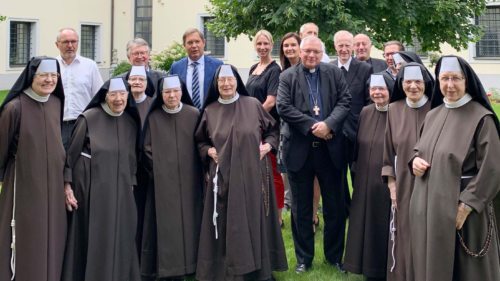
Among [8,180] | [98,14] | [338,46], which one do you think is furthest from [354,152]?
[98,14]

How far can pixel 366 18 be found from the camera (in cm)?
1372

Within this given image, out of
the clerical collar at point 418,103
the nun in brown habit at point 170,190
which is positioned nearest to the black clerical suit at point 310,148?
the clerical collar at point 418,103

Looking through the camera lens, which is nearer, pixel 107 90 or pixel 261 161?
pixel 107 90

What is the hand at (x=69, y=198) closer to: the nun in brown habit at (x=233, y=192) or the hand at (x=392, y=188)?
the nun in brown habit at (x=233, y=192)

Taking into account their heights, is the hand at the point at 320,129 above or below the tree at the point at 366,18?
below

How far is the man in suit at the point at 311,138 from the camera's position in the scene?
618 centimetres

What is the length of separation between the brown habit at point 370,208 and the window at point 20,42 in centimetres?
2260

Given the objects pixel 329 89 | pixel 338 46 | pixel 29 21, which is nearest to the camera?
pixel 329 89

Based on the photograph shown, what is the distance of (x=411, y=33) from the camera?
1477 cm

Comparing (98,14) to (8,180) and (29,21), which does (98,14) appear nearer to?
(29,21)

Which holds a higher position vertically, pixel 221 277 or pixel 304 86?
pixel 304 86

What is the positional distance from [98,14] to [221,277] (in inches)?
991

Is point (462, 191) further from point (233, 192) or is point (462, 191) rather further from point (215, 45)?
point (215, 45)

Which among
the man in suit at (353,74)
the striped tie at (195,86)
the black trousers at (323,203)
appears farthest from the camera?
the striped tie at (195,86)
